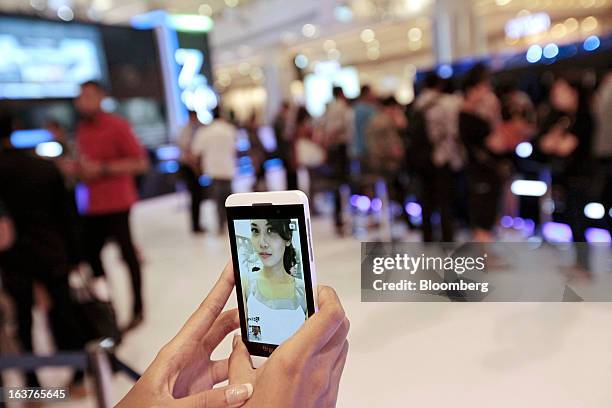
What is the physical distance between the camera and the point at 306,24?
10.4 meters

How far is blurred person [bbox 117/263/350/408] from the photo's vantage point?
59cm

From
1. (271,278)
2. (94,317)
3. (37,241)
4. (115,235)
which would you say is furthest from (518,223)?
(271,278)

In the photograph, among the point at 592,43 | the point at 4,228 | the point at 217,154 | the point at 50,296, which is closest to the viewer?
the point at 4,228

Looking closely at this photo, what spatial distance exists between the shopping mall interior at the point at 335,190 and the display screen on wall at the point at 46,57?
3 cm

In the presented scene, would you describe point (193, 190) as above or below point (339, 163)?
below

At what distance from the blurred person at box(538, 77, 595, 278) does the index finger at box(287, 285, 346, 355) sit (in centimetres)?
281

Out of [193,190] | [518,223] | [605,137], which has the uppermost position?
[605,137]

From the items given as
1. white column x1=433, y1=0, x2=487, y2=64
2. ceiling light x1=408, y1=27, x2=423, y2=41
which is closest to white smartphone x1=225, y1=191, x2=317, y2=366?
white column x1=433, y1=0, x2=487, y2=64

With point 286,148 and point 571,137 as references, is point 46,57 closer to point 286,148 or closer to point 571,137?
point 286,148

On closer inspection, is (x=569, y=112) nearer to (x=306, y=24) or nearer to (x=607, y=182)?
(x=607, y=182)

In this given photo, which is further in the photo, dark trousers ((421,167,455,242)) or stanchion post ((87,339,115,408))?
dark trousers ((421,167,455,242))

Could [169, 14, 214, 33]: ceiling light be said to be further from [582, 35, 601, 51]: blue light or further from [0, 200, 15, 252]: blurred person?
[0, 200, 15, 252]: blurred person

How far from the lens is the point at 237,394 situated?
0.61 m

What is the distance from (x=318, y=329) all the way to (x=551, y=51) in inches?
183
